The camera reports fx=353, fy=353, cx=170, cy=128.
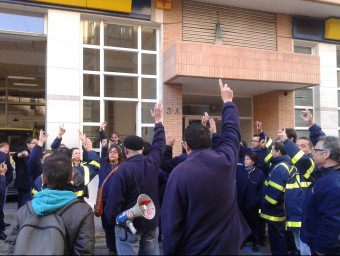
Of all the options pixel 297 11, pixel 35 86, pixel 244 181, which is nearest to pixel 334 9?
pixel 297 11

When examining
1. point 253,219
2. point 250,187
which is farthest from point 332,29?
point 253,219

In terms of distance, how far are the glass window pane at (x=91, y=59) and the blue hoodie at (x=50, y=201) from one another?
799 cm

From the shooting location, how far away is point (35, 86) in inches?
696

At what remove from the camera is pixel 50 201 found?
2.43 metres

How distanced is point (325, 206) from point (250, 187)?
306 cm

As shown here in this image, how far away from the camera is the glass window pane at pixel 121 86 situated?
10273 mm

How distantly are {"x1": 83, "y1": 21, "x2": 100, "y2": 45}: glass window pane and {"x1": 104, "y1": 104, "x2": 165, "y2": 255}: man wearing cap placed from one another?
6.64 m

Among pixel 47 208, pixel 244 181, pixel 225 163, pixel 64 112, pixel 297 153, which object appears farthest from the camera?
pixel 64 112

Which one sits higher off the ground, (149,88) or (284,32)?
(284,32)

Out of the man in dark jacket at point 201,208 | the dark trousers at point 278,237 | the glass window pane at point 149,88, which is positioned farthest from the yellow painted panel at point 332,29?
the man in dark jacket at point 201,208

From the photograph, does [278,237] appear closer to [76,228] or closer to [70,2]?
[76,228]

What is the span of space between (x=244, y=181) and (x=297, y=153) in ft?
8.24

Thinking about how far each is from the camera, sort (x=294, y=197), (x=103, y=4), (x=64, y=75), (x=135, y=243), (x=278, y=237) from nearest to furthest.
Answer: (x=135, y=243), (x=294, y=197), (x=278, y=237), (x=64, y=75), (x=103, y=4)

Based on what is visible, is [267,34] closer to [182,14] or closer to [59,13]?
[182,14]
